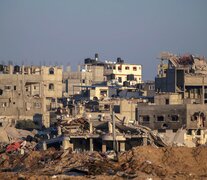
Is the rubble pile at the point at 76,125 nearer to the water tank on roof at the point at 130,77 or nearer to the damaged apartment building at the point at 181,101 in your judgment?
the damaged apartment building at the point at 181,101

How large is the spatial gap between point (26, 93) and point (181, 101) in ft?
35.0

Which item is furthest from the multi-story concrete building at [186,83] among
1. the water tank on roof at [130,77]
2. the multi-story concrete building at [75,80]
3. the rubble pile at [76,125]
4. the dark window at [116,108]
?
the water tank on roof at [130,77]

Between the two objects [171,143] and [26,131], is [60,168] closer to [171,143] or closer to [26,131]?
[171,143]

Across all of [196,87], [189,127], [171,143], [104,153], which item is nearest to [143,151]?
[104,153]

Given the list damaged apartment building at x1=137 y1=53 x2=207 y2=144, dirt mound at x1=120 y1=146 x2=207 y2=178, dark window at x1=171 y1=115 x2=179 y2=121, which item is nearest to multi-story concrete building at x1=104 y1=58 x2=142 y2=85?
damaged apartment building at x1=137 y1=53 x2=207 y2=144

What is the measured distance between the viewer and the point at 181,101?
5331 cm

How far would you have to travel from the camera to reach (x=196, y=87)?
56.4m

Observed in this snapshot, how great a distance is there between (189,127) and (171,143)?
4.01 meters

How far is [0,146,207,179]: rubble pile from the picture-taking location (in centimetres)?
3569

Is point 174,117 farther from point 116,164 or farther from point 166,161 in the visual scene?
point 116,164

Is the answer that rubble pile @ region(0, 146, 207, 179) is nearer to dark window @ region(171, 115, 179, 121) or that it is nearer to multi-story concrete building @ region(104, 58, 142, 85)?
dark window @ region(171, 115, 179, 121)

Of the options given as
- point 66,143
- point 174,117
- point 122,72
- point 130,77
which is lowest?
point 66,143

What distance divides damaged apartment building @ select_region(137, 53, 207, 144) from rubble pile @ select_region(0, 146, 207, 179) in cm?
704

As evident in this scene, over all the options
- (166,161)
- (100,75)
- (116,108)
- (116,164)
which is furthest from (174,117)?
(100,75)
